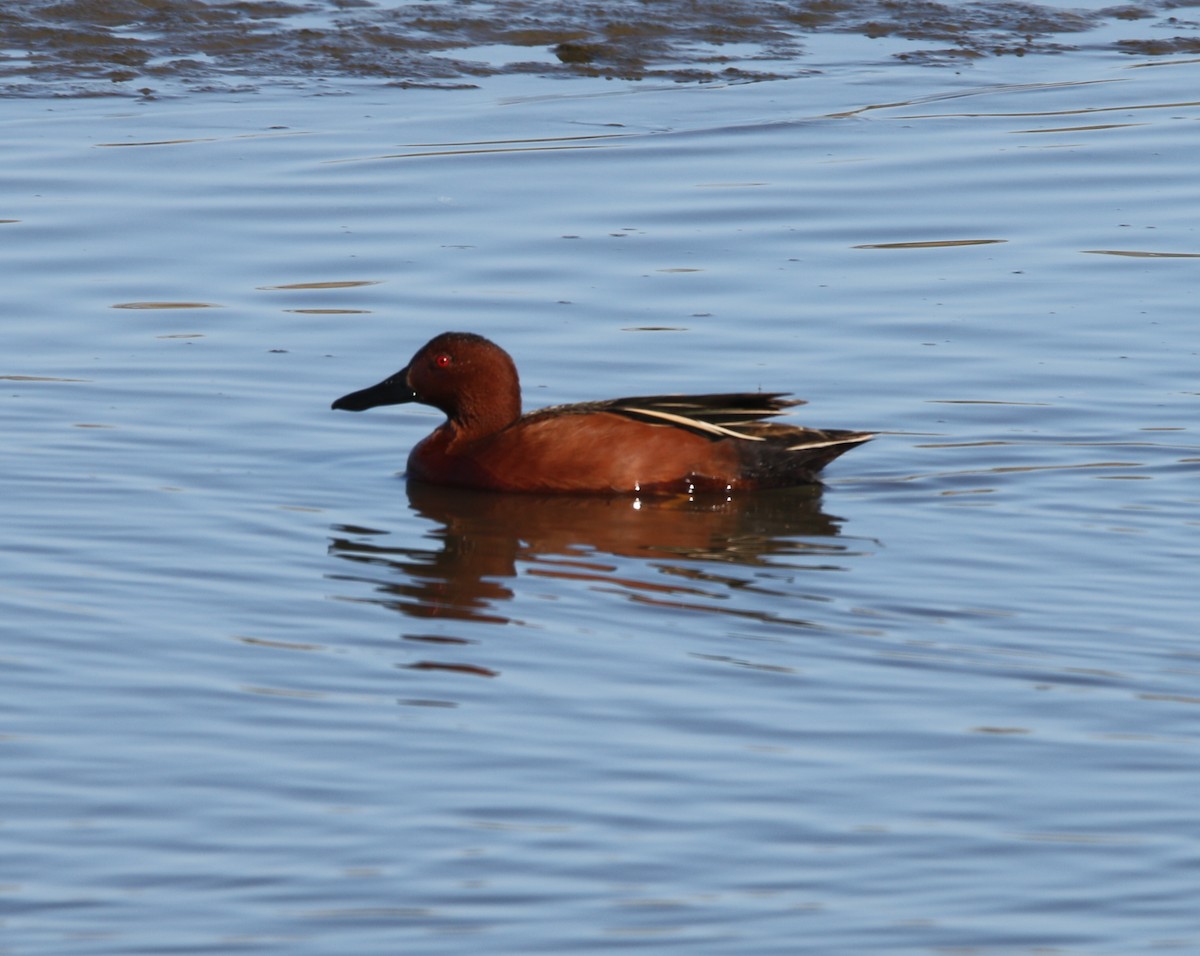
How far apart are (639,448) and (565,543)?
2.73 ft

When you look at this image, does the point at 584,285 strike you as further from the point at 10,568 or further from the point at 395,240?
the point at 10,568

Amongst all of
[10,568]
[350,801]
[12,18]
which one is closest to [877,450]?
[10,568]

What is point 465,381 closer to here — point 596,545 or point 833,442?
point 596,545

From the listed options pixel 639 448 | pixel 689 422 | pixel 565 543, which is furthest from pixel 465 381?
pixel 565 543

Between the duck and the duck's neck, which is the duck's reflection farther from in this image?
the duck's neck

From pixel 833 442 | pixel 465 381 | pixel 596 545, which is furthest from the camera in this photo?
pixel 465 381

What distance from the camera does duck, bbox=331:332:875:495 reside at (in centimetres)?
952

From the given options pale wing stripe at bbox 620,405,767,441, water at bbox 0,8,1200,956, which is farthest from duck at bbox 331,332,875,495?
water at bbox 0,8,1200,956

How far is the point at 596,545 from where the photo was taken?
884 cm

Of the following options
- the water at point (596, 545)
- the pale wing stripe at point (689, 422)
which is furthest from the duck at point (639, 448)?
the water at point (596, 545)

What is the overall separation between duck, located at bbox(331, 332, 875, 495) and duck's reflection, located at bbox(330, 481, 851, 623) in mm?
72

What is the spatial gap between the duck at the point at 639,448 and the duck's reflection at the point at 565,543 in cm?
7

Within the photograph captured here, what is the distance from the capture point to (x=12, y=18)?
58.4ft

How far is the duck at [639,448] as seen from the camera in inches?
375
